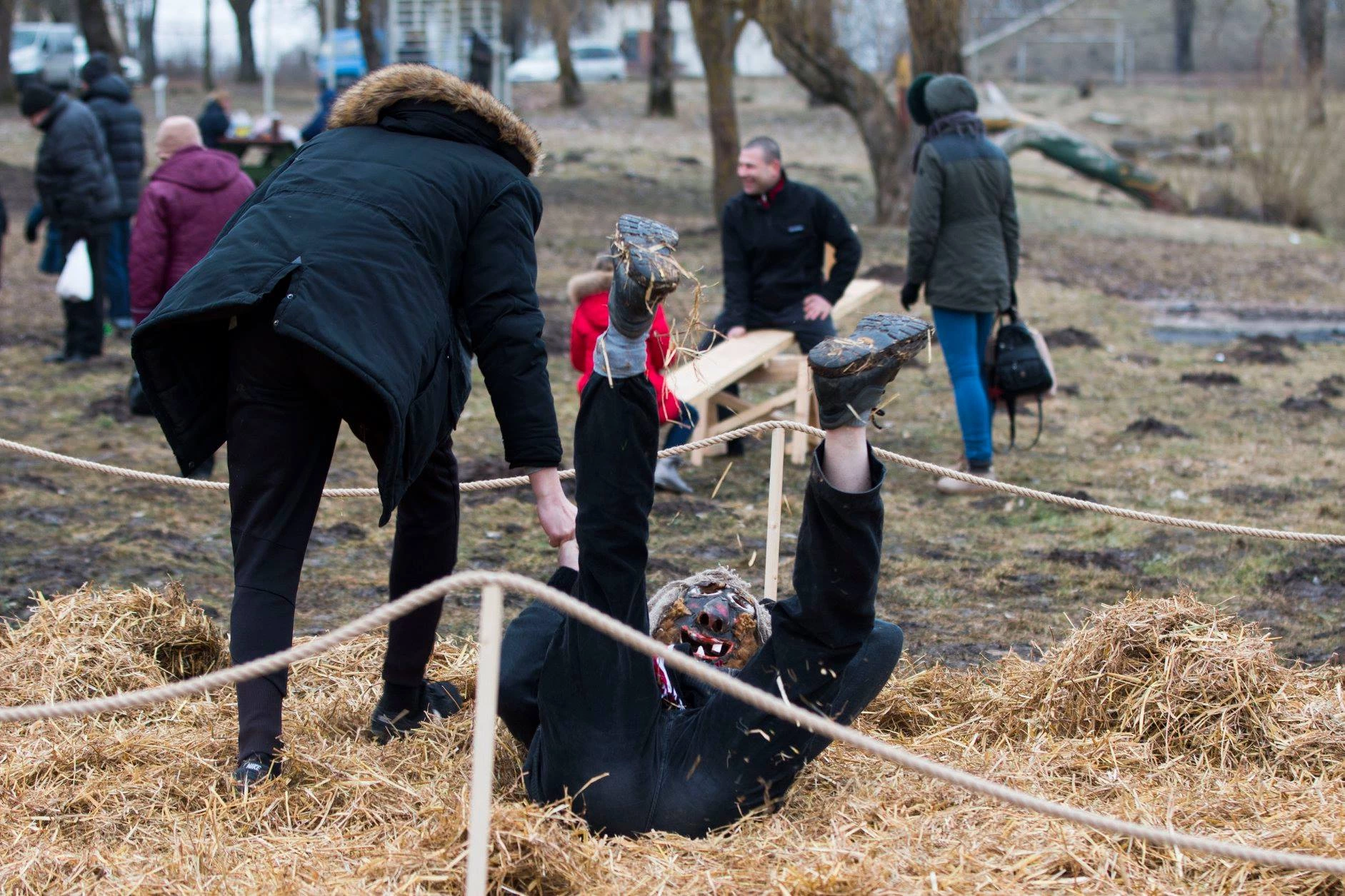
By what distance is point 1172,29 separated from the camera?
5175 cm

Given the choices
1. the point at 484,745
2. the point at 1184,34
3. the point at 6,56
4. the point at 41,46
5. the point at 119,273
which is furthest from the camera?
the point at 1184,34

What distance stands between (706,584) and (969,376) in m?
3.85

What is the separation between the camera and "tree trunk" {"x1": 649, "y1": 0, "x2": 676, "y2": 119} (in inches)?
1150

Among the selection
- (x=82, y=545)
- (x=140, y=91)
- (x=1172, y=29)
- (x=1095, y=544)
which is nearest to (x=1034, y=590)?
(x=1095, y=544)

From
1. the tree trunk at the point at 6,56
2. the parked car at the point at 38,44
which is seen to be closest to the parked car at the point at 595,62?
the parked car at the point at 38,44

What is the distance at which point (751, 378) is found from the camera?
27.1 ft

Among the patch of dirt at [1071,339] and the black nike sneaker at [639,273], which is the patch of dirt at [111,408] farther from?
the patch of dirt at [1071,339]

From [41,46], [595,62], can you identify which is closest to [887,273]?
[595,62]

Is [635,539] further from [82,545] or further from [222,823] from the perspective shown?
[82,545]

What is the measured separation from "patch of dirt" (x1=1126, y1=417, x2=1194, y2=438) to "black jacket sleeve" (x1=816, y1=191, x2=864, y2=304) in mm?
2333

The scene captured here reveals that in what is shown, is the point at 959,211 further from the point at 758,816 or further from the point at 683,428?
the point at 758,816

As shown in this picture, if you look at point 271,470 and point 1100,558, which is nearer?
point 271,470

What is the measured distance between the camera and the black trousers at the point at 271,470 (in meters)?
3.21

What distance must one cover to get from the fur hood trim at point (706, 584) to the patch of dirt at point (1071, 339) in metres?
8.45
